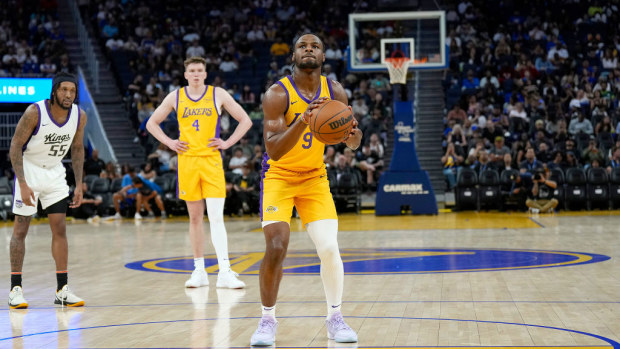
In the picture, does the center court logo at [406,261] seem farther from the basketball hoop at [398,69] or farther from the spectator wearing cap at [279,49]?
the spectator wearing cap at [279,49]

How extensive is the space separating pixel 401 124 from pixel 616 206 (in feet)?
17.6

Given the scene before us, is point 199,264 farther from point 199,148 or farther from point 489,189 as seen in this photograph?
point 489,189

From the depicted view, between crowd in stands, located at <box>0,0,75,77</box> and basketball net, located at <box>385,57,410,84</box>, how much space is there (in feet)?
35.7

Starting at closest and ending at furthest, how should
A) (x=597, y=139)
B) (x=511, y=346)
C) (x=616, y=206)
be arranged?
(x=511, y=346)
(x=616, y=206)
(x=597, y=139)

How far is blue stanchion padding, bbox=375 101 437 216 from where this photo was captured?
17.3 m

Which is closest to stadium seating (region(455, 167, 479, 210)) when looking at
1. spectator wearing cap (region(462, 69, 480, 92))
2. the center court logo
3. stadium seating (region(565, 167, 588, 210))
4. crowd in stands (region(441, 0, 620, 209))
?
crowd in stands (region(441, 0, 620, 209))

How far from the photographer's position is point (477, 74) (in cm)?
2362

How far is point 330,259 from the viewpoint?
16.9 ft

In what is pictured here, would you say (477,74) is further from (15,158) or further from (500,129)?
(15,158)

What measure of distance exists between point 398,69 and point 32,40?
1437 cm

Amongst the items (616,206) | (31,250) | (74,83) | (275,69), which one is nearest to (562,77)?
(616,206)

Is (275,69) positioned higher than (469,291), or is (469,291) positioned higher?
(275,69)

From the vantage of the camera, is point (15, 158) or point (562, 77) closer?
point (15, 158)

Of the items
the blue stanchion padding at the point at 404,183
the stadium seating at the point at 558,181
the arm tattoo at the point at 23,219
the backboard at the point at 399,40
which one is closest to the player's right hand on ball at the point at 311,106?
the arm tattoo at the point at 23,219
